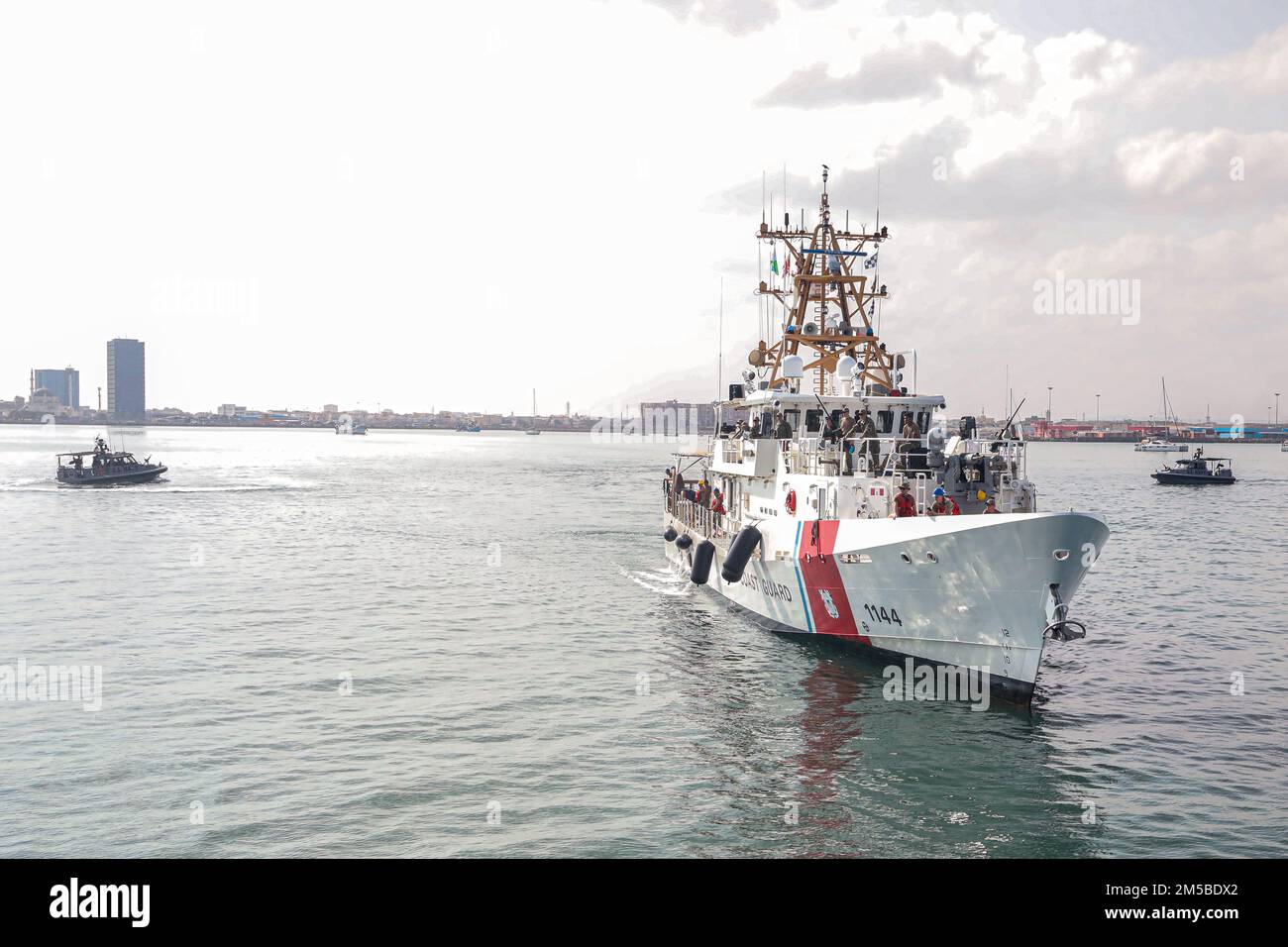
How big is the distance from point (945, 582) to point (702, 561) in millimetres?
12782

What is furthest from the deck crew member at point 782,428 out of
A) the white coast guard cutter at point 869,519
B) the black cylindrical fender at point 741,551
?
the black cylindrical fender at point 741,551

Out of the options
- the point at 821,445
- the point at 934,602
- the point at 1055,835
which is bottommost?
the point at 1055,835

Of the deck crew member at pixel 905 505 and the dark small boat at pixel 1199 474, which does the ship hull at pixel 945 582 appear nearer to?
the deck crew member at pixel 905 505

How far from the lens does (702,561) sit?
3234 cm

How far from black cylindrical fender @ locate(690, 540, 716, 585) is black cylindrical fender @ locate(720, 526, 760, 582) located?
4353mm

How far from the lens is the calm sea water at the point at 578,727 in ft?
46.9

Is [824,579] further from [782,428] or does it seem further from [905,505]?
[782,428]

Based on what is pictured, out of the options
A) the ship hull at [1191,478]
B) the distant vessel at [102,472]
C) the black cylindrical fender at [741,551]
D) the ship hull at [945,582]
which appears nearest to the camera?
the ship hull at [945,582]

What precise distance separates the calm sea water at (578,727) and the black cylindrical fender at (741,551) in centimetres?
211

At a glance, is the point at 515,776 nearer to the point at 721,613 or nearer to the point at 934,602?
the point at 934,602

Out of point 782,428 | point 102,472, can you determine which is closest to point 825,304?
point 782,428

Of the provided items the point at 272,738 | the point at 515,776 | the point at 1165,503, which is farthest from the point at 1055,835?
the point at 1165,503

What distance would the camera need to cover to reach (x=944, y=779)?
16297 millimetres
